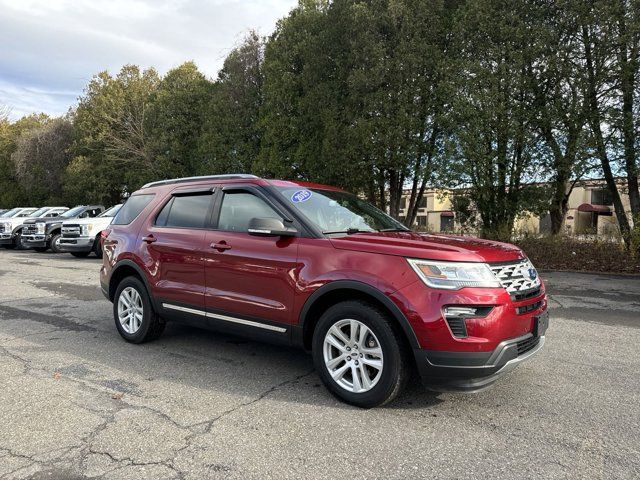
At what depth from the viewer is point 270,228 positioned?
158 inches

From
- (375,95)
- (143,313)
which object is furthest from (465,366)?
(375,95)

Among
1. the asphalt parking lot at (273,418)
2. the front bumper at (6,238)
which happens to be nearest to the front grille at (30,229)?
the front bumper at (6,238)

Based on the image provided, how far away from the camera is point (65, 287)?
10047 mm

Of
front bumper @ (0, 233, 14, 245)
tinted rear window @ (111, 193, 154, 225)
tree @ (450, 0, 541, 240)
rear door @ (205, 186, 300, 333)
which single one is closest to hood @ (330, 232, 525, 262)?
rear door @ (205, 186, 300, 333)

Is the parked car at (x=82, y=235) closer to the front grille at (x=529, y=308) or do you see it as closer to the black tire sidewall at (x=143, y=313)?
the black tire sidewall at (x=143, y=313)

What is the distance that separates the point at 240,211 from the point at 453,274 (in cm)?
219

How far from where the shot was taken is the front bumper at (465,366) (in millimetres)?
3350

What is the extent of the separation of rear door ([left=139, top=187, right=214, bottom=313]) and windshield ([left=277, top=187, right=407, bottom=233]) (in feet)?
3.42

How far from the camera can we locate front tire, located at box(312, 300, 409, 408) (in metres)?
3.55

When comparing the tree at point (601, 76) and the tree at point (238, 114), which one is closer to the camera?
the tree at point (601, 76)

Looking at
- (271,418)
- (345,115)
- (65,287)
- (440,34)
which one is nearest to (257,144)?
(345,115)

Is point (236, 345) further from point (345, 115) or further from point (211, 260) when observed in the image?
point (345, 115)

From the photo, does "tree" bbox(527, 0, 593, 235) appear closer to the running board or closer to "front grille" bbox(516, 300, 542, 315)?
"front grille" bbox(516, 300, 542, 315)

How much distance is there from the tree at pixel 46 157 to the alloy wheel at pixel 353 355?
37544 mm
